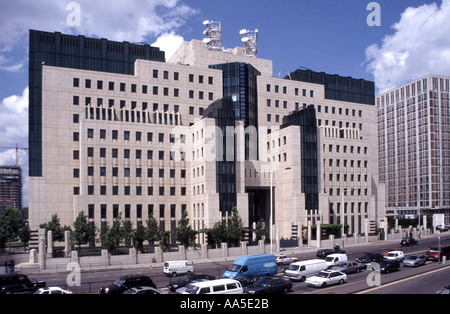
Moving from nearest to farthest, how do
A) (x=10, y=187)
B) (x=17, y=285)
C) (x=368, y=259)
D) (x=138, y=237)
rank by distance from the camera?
(x=17, y=285) → (x=368, y=259) → (x=138, y=237) → (x=10, y=187)

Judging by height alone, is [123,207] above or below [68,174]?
below

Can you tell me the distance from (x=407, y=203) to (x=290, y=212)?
73150mm

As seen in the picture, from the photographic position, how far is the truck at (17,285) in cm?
2730

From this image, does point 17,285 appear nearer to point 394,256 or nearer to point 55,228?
point 55,228

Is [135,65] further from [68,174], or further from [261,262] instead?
[261,262]

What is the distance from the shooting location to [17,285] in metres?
28.4

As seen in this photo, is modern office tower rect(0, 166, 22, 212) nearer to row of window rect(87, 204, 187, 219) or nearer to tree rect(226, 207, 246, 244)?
row of window rect(87, 204, 187, 219)

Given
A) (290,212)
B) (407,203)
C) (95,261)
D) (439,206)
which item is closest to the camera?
(95,261)

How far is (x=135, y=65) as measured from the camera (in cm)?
7600

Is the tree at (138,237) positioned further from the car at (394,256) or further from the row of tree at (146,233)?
the car at (394,256)

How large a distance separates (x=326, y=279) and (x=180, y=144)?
156 feet

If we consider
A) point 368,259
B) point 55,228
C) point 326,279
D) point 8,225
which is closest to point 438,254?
point 368,259
